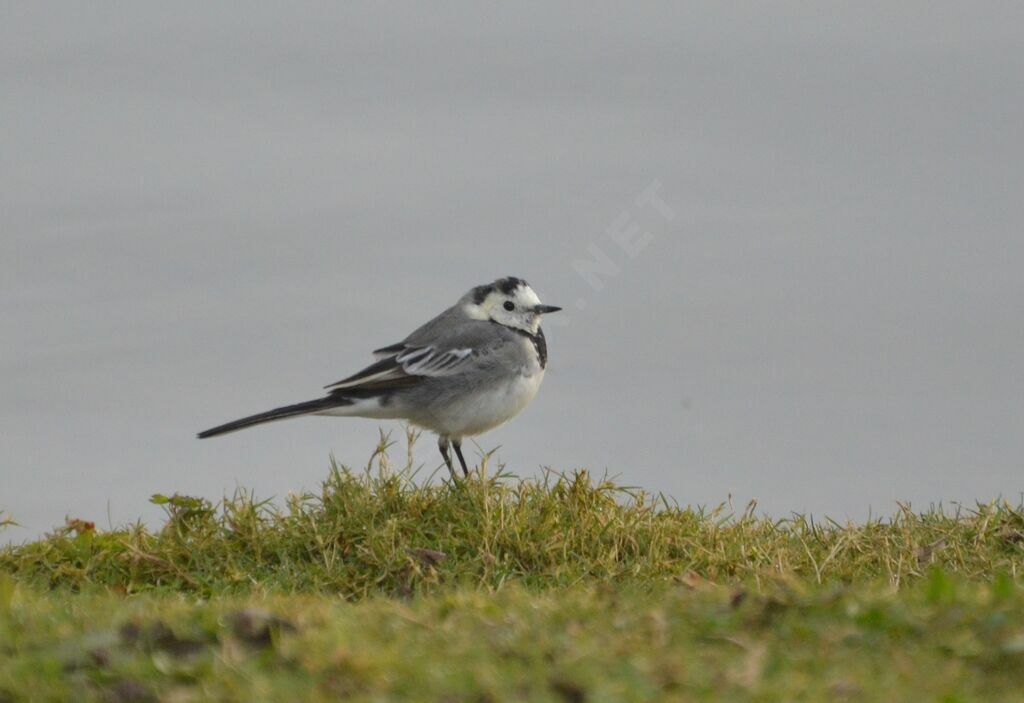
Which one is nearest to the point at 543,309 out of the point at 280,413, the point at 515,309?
the point at 515,309

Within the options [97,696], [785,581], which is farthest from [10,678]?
[785,581]

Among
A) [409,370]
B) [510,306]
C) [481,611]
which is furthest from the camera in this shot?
[510,306]

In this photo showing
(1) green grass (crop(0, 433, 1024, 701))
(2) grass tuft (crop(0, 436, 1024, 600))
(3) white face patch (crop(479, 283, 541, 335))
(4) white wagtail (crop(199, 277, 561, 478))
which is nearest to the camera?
(1) green grass (crop(0, 433, 1024, 701))

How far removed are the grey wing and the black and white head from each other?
23 cm

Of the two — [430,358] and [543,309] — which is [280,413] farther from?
[543,309]

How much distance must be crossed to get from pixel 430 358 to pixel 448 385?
303 mm

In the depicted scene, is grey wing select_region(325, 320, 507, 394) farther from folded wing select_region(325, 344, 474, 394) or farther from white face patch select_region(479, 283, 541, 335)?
white face patch select_region(479, 283, 541, 335)

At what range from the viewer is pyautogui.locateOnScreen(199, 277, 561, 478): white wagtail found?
9.15 metres

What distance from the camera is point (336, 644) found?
16.0ft

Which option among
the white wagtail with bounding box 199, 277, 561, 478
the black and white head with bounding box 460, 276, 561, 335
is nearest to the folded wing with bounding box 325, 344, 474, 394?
the white wagtail with bounding box 199, 277, 561, 478

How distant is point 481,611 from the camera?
18.6 feet

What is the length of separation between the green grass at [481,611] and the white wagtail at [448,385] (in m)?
0.65

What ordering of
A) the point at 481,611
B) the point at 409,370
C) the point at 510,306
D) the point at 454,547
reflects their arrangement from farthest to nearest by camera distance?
the point at 510,306
the point at 409,370
the point at 454,547
the point at 481,611

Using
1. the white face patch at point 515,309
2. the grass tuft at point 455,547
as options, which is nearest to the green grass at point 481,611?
the grass tuft at point 455,547
